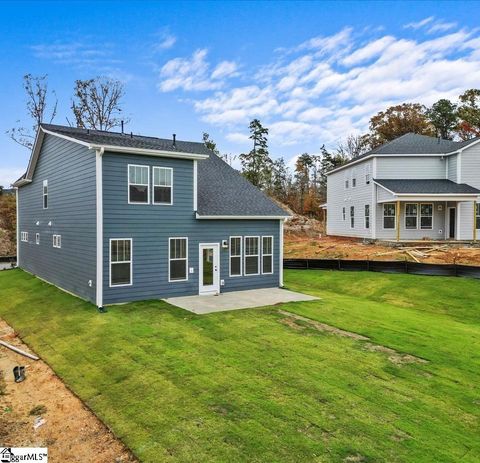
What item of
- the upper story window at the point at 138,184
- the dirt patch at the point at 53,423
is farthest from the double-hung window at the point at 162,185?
the dirt patch at the point at 53,423

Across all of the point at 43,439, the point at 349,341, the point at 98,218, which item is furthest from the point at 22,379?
the point at 349,341

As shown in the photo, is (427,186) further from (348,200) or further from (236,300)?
(236,300)

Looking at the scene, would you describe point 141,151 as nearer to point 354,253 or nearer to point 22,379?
point 22,379

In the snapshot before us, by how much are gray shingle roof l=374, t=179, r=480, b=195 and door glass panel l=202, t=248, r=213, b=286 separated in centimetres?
1381

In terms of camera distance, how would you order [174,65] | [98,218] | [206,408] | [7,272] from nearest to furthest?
[206,408] < [98,218] < [7,272] < [174,65]

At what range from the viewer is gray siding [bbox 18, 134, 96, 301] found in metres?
12.3

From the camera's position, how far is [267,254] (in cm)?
1534

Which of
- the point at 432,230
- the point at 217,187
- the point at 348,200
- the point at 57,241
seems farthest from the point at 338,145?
the point at 57,241

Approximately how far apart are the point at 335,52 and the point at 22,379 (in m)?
21.7

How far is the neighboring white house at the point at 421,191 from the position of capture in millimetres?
23000

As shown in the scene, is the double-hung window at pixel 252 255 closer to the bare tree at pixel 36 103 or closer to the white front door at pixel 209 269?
the white front door at pixel 209 269

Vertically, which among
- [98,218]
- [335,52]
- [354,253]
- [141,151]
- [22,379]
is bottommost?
[22,379]

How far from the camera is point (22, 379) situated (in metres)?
7.55

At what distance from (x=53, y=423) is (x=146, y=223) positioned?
760 centimetres
